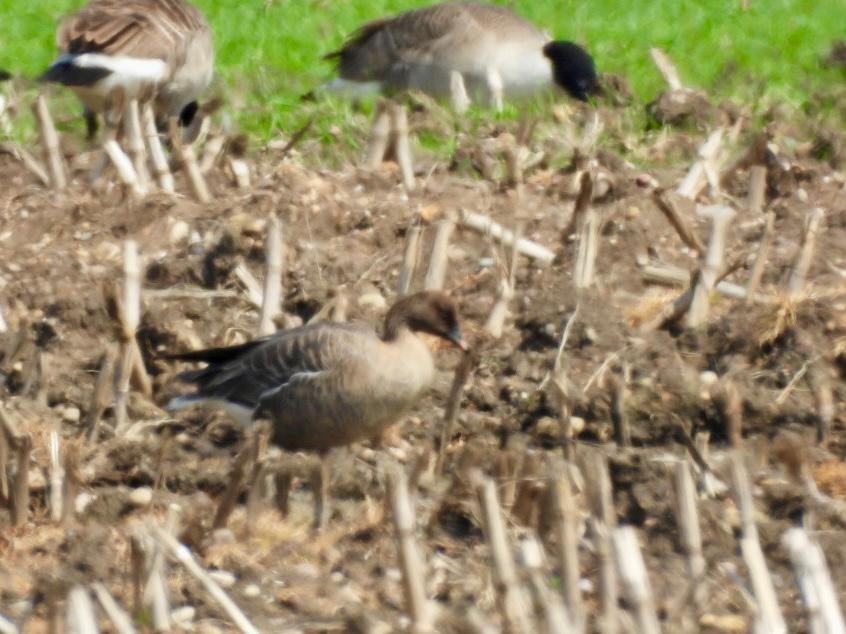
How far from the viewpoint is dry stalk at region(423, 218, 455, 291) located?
23.7ft

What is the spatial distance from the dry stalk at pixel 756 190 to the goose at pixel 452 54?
3.36 metres

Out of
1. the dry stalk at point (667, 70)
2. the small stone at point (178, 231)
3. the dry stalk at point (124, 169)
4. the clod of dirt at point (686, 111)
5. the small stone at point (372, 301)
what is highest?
the dry stalk at point (124, 169)

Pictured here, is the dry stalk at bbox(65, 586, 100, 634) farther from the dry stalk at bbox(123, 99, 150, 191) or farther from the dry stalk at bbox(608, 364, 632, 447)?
the dry stalk at bbox(123, 99, 150, 191)

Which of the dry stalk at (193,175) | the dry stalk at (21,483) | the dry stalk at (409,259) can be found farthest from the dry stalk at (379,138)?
the dry stalk at (21,483)

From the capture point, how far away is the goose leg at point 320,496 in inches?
225

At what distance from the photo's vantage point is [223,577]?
5.29 metres

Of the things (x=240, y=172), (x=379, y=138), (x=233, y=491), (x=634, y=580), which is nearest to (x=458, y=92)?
(x=379, y=138)

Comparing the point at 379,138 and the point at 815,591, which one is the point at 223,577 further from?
the point at 379,138

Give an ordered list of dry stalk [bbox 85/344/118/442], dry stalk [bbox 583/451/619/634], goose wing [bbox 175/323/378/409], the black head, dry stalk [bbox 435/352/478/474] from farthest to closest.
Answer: the black head → goose wing [bbox 175/323/378/409] → dry stalk [bbox 85/344/118/442] → dry stalk [bbox 435/352/478/474] → dry stalk [bbox 583/451/619/634]

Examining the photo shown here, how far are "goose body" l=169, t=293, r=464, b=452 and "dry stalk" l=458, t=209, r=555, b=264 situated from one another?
3.52 ft

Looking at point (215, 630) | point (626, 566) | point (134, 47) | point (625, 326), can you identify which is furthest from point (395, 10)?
point (626, 566)

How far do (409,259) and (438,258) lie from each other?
0.11 m

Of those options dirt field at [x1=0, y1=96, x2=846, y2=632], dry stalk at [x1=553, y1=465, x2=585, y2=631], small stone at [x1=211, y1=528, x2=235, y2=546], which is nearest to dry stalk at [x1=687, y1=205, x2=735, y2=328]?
dirt field at [x1=0, y1=96, x2=846, y2=632]

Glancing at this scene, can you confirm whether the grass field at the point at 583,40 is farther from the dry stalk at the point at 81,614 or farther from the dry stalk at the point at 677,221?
the dry stalk at the point at 81,614
